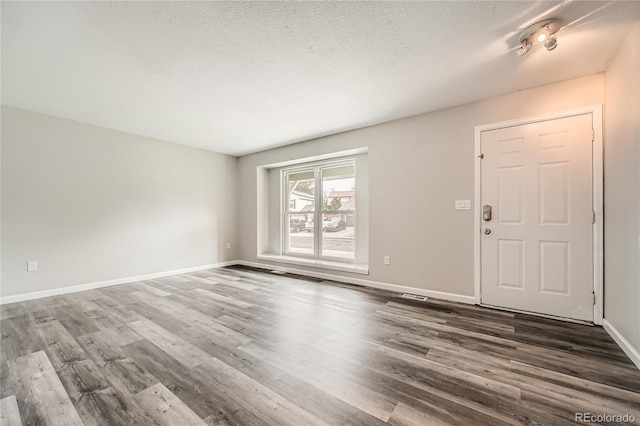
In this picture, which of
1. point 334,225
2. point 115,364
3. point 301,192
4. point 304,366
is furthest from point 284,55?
point 301,192

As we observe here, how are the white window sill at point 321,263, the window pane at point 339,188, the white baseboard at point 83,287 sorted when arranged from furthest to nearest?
the window pane at point 339,188, the white window sill at point 321,263, the white baseboard at point 83,287

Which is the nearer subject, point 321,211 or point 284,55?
point 284,55

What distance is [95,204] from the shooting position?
4047 millimetres

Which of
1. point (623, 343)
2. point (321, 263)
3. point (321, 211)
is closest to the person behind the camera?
point (623, 343)

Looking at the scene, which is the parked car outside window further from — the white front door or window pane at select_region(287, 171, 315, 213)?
the white front door

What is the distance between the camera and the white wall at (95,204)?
11.2 feet

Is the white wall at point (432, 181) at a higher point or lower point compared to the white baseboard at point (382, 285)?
higher

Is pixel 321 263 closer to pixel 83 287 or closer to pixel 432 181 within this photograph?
pixel 432 181

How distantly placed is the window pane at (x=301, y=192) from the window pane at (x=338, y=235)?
519 millimetres

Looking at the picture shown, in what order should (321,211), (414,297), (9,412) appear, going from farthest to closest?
(321,211)
(414,297)
(9,412)

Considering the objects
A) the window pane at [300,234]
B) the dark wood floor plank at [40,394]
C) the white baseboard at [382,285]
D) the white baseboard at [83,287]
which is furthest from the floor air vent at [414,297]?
the white baseboard at [83,287]

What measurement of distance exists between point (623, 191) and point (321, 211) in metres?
3.90

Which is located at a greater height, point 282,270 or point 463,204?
point 463,204

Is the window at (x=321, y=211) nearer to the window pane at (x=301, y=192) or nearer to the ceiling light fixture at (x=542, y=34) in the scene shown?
the window pane at (x=301, y=192)
